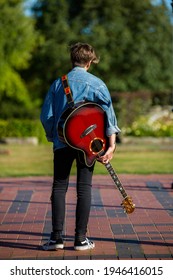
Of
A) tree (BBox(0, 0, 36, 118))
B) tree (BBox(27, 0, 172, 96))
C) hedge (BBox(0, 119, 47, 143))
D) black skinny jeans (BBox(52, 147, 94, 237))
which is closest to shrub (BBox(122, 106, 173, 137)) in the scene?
hedge (BBox(0, 119, 47, 143))

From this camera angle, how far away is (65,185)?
6.05 metres

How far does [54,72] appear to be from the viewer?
150 feet

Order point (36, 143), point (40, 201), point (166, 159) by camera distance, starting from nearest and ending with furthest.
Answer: point (40, 201) → point (166, 159) → point (36, 143)

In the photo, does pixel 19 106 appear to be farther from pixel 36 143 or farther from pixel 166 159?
pixel 166 159

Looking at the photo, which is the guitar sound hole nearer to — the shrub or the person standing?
the person standing

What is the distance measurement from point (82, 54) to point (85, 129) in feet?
2.19

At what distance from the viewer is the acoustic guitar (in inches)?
227

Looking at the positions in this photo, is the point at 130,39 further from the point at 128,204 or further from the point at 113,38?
the point at 128,204

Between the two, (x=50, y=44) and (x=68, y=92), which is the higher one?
(x=68, y=92)

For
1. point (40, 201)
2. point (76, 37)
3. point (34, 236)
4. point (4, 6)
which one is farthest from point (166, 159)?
point (76, 37)

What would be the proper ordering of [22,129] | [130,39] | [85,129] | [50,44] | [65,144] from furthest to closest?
[130,39], [50,44], [22,129], [65,144], [85,129]

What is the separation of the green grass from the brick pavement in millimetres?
2918

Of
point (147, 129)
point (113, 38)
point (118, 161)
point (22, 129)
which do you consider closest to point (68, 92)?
point (118, 161)
